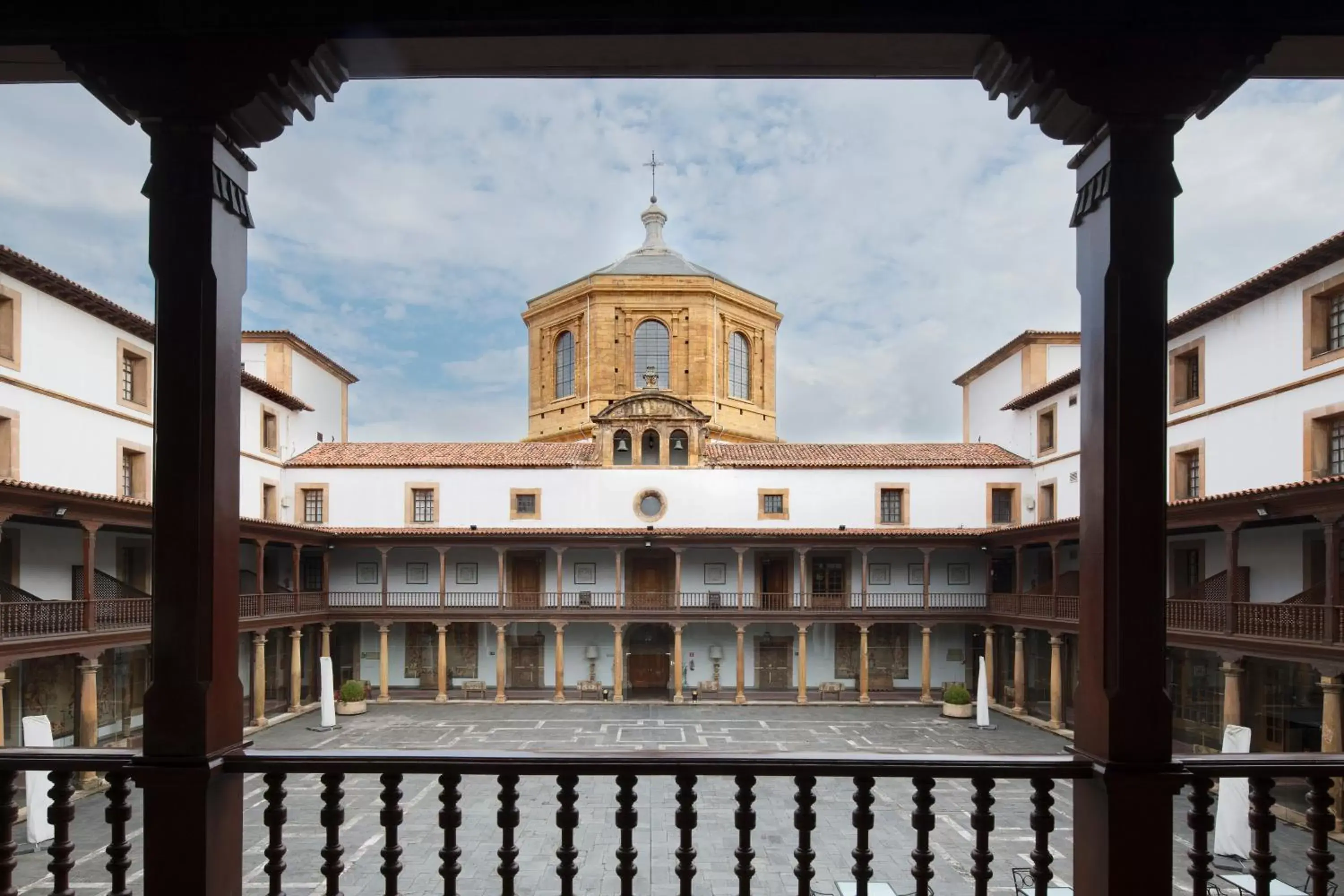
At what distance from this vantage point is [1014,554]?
28.8 m

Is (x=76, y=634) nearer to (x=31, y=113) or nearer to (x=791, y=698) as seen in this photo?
(x=31, y=113)

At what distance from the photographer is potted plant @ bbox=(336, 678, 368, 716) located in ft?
84.3

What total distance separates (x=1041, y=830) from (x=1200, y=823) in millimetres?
557

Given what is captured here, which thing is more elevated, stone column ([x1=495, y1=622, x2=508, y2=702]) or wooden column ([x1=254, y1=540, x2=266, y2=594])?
wooden column ([x1=254, y1=540, x2=266, y2=594])

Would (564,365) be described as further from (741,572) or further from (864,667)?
(864,667)

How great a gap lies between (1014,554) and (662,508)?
41.1 ft

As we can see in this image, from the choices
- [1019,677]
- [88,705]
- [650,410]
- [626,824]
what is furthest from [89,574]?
[1019,677]

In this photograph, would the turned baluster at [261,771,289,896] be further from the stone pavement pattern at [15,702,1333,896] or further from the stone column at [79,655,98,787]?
the stone column at [79,655,98,787]

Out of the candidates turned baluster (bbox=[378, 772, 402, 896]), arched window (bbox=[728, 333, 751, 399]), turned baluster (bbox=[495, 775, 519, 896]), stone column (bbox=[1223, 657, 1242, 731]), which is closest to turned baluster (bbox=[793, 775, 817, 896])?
turned baluster (bbox=[495, 775, 519, 896])

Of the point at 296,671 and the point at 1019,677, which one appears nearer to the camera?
the point at 296,671

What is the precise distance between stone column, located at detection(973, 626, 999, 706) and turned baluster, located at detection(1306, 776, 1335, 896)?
26.8m

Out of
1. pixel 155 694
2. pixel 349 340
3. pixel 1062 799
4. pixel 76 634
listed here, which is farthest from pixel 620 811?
pixel 349 340

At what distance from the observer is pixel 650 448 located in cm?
3072

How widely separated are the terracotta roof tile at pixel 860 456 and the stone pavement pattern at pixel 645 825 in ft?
31.9
